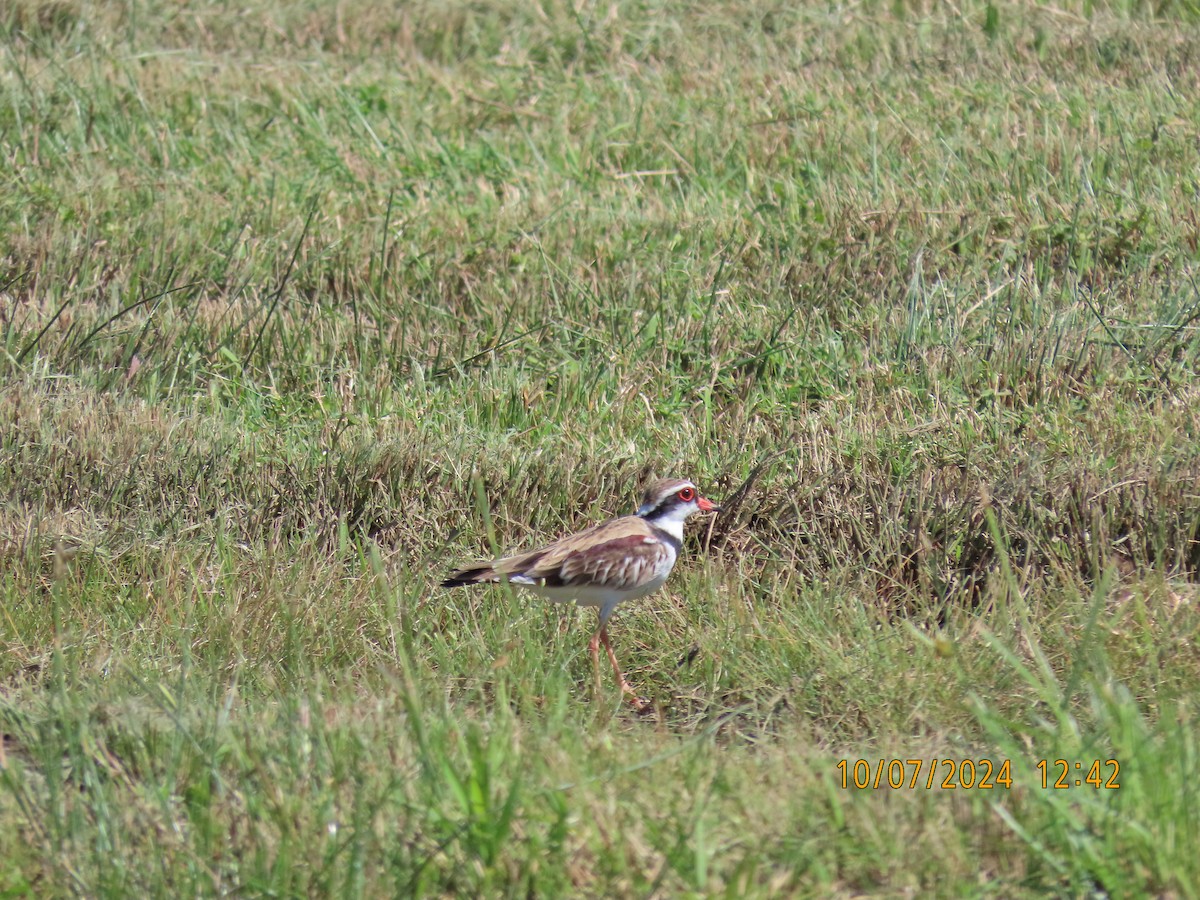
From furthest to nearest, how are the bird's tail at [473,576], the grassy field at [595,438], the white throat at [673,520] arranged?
the white throat at [673,520] → the bird's tail at [473,576] → the grassy field at [595,438]

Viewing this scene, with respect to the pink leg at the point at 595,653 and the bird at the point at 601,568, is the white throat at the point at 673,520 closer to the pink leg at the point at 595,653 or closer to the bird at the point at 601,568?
the bird at the point at 601,568

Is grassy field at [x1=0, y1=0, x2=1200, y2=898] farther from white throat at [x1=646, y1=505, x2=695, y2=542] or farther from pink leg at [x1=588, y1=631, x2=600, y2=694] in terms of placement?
white throat at [x1=646, y1=505, x2=695, y2=542]

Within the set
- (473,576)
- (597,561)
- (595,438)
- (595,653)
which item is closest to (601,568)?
(597,561)

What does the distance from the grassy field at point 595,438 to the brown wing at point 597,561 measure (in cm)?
31

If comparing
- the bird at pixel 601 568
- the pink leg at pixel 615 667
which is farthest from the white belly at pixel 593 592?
the pink leg at pixel 615 667

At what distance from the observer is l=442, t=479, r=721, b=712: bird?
17.8 feet

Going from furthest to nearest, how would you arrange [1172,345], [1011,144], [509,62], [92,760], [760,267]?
[509,62] < [1011,144] < [760,267] < [1172,345] < [92,760]

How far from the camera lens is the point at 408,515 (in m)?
6.46

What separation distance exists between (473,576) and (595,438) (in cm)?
149

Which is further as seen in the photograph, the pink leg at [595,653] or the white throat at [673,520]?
the white throat at [673,520]

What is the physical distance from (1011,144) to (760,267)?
1872mm

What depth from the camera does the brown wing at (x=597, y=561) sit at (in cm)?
543

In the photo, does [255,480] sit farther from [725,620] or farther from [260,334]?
[725,620]

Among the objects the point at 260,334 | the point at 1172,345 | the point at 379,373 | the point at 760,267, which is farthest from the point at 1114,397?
the point at 260,334
